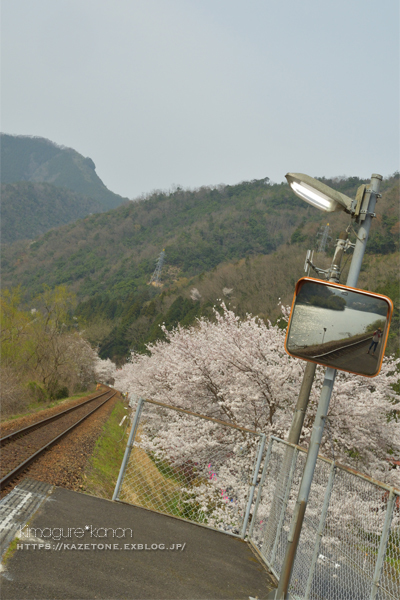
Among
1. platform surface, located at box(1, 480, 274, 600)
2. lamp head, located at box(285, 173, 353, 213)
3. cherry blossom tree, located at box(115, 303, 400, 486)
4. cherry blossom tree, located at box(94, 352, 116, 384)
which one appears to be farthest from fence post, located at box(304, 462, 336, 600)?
cherry blossom tree, located at box(94, 352, 116, 384)

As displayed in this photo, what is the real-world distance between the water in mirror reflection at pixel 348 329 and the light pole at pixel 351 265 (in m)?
0.28

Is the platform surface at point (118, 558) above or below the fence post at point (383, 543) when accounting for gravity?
below

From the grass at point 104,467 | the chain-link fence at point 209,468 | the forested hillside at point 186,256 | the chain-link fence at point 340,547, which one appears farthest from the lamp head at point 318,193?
the forested hillside at point 186,256

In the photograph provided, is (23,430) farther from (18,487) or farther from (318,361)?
(318,361)

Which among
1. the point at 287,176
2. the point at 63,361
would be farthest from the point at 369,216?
the point at 63,361

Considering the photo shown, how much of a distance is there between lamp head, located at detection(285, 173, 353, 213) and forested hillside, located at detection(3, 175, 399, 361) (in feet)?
115

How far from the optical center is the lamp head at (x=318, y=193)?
3598 millimetres

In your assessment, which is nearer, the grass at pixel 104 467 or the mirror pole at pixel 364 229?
the mirror pole at pixel 364 229

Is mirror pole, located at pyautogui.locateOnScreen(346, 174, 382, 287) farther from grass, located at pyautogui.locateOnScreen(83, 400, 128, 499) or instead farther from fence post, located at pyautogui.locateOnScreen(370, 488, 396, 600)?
grass, located at pyautogui.locateOnScreen(83, 400, 128, 499)

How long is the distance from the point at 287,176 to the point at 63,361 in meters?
34.0

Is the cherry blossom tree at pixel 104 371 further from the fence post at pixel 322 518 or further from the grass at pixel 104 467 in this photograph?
the fence post at pixel 322 518

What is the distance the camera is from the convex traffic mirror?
10.7 ft

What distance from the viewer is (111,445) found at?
19.3 meters

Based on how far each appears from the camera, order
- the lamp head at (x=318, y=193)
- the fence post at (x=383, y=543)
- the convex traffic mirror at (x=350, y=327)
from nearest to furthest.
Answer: the fence post at (x=383, y=543)
the convex traffic mirror at (x=350, y=327)
the lamp head at (x=318, y=193)
